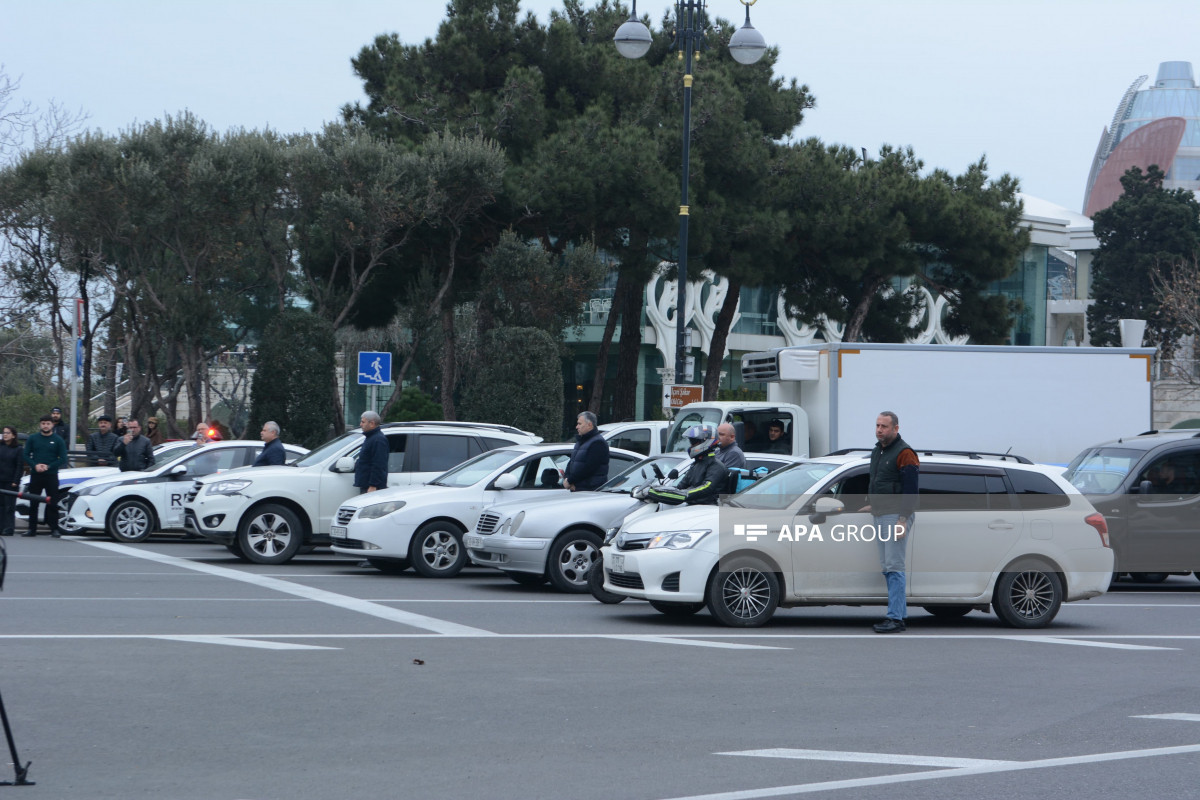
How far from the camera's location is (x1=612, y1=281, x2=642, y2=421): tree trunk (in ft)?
110

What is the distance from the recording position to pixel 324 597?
533 inches

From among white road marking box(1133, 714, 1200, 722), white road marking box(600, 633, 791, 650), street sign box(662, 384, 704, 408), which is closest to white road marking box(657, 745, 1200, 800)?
white road marking box(1133, 714, 1200, 722)

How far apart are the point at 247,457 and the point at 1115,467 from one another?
37.8 ft

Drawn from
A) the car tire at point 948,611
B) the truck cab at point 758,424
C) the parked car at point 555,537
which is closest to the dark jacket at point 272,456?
the parked car at point 555,537

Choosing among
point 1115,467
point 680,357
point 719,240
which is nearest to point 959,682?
point 1115,467

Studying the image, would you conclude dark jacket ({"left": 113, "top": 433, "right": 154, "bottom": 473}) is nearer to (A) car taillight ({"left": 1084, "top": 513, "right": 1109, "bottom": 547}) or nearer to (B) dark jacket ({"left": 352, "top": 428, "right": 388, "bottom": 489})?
(B) dark jacket ({"left": 352, "top": 428, "right": 388, "bottom": 489})

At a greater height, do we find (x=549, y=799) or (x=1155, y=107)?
(x=1155, y=107)

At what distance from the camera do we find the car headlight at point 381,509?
1565cm

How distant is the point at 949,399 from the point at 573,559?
8.65 m

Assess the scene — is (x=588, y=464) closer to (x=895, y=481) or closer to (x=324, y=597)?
(x=324, y=597)

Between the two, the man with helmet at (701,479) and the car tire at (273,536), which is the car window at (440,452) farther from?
the man with helmet at (701,479)

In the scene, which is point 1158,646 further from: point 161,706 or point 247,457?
point 247,457

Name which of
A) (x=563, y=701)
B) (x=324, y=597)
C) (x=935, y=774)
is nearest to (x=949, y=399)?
(x=324, y=597)

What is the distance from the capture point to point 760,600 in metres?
12.1
